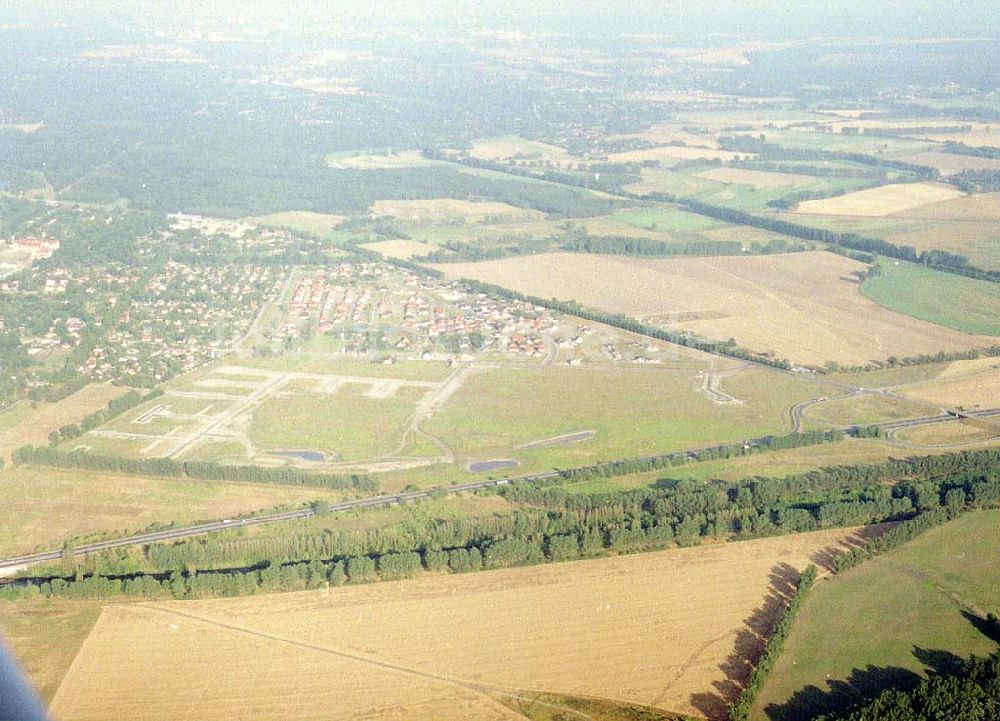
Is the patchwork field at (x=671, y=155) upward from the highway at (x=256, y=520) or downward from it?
upward

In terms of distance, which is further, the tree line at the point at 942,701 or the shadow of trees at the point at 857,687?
the shadow of trees at the point at 857,687

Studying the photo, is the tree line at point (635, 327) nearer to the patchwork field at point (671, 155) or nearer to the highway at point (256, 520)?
the highway at point (256, 520)

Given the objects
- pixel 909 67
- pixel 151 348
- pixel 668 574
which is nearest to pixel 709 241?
pixel 151 348

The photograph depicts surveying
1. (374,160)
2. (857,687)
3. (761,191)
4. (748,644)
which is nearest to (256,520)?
(748,644)

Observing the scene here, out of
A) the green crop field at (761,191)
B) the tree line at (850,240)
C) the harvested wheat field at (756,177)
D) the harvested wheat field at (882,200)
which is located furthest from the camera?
the harvested wheat field at (756,177)

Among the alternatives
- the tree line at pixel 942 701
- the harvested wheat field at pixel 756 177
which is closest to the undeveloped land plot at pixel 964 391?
the tree line at pixel 942 701

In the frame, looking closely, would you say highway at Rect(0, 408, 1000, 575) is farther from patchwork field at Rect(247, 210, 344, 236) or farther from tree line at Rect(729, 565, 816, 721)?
patchwork field at Rect(247, 210, 344, 236)

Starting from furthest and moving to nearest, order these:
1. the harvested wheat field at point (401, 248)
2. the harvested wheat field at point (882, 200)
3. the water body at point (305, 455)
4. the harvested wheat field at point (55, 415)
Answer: the harvested wheat field at point (882, 200) < the harvested wheat field at point (401, 248) < the harvested wheat field at point (55, 415) < the water body at point (305, 455)
